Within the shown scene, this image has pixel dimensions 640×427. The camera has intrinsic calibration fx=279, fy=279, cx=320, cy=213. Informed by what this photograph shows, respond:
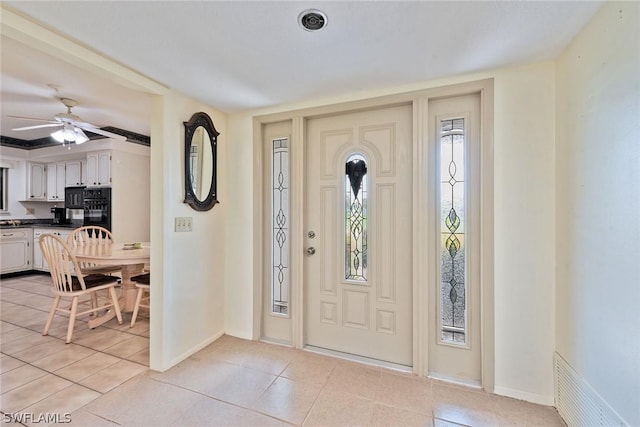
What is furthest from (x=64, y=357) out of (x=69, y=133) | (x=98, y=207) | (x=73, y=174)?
(x=73, y=174)

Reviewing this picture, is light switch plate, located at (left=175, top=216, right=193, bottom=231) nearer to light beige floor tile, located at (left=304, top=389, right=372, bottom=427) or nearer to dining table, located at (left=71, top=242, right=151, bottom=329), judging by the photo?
dining table, located at (left=71, top=242, right=151, bottom=329)

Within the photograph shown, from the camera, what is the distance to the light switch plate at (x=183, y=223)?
90.0 inches

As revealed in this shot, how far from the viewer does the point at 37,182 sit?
529 centimetres

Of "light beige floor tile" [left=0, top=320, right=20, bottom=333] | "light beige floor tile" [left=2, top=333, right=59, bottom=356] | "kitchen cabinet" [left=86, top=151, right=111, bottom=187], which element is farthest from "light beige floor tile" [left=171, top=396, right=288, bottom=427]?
"kitchen cabinet" [left=86, top=151, right=111, bottom=187]

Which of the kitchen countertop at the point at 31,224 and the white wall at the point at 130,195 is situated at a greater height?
the white wall at the point at 130,195

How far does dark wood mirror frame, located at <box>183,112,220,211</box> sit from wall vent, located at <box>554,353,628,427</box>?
9.26 feet

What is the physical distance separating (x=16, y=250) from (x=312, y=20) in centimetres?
649

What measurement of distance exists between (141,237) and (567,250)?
5588 mm

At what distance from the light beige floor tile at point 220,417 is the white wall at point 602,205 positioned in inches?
66.5

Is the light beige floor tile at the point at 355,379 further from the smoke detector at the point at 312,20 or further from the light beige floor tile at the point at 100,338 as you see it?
the smoke detector at the point at 312,20

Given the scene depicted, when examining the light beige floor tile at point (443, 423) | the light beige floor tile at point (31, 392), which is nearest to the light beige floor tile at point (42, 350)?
the light beige floor tile at point (31, 392)

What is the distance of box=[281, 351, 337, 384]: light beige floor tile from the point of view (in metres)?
2.09

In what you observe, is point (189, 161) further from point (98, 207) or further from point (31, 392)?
point (98, 207)

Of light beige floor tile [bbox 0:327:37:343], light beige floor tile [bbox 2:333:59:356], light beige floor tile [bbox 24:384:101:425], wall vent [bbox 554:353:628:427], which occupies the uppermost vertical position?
wall vent [bbox 554:353:628:427]
